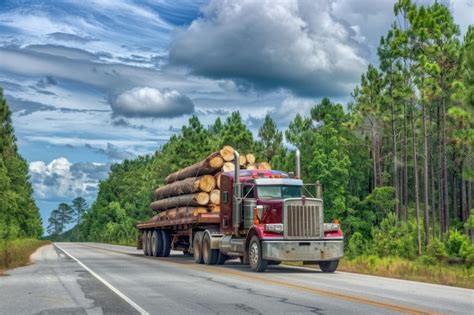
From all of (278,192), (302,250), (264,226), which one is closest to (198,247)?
(278,192)

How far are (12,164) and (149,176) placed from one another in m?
36.1

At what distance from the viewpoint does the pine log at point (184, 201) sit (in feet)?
90.3

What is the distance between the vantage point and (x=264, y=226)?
2038cm

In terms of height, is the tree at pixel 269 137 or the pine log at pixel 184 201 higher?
the tree at pixel 269 137

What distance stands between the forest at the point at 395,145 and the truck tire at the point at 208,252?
13.7 meters

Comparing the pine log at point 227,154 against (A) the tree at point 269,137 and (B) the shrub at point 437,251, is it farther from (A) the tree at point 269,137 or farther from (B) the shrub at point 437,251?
(A) the tree at point 269,137

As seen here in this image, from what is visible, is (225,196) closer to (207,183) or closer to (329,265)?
(207,183)

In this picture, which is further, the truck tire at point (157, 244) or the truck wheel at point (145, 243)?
the truck wheel at point (145, 243)

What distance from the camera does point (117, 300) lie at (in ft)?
40.7

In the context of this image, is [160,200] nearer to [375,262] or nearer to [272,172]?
[272,172]

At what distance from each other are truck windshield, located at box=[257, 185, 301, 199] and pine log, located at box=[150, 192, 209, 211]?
A: 18.9 feet

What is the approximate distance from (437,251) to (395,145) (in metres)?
17.9

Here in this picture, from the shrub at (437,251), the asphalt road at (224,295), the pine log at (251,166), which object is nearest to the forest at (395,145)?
the shrub at (437,251)

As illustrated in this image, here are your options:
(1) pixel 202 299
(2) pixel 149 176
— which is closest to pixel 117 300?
(1) pixel 202 299
